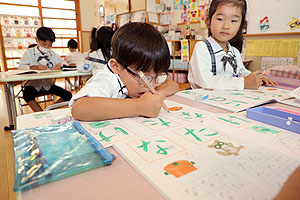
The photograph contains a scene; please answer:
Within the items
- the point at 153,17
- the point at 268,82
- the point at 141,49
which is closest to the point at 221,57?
the point at 268,82

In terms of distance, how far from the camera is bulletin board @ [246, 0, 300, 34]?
2.24 metres

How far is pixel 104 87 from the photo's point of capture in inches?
28.1

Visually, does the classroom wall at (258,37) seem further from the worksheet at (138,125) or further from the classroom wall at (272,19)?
the worksheet at (138,125)

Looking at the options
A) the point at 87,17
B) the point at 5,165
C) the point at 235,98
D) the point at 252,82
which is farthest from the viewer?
the point at 87,17

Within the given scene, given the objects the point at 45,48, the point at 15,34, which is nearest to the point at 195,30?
the point at 45,48

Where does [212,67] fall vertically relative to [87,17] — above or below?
below

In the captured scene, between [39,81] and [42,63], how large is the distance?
438 millimetres

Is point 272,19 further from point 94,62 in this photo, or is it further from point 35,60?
point 35,60

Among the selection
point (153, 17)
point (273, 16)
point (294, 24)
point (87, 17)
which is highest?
point (87, 17)

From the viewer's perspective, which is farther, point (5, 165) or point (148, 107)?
point (5, 165)

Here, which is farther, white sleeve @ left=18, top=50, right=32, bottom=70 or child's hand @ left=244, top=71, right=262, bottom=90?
white sleeve @ left=18, top=50, right=32, bottom=70

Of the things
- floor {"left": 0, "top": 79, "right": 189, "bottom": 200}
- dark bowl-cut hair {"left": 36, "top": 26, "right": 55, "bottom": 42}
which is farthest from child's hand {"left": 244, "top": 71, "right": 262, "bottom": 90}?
dark bowl-cut hair {"left": 36, "top": 26, "right": 55, "bottom": 42}

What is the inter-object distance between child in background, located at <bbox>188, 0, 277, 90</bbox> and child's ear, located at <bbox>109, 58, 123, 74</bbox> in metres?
0.54

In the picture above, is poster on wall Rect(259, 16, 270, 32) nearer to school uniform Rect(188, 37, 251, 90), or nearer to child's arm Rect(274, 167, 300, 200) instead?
school uniform Rect(188, 37, 251, 90)
